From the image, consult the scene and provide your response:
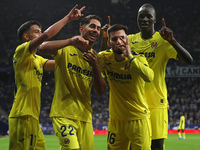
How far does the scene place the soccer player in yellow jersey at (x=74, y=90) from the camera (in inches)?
162

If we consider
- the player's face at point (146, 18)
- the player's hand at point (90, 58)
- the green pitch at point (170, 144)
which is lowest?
the green pitch at point (170, 144)

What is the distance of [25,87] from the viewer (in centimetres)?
495

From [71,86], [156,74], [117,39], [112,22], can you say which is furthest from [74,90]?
[112,22]

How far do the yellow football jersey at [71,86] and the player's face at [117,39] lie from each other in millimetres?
477

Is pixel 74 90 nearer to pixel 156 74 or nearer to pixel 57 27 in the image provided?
pixel 57 27

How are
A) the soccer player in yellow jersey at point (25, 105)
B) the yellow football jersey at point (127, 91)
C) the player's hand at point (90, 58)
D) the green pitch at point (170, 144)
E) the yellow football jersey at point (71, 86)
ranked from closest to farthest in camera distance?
the player's hand at point (90, 58), the yellow football jersey at point (71, 86), the yellow football jersey at point (127, 91), the soccer player in yellow jersey at point (25, 105), the green pitch at point (170, 144)

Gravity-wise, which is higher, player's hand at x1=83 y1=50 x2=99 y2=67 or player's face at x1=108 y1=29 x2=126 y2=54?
player's face at x1=108 y1=29 x2=126 y2=54

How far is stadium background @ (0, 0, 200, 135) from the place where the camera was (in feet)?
98.3

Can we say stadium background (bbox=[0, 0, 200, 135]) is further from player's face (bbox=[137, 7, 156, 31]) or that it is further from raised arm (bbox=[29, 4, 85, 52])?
raised arm (bbox=[29, 4, 85, 52])

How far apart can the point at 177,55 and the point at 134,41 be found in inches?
30.8

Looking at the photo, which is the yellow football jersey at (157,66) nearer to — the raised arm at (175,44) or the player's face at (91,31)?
the raised arm at (175,44)

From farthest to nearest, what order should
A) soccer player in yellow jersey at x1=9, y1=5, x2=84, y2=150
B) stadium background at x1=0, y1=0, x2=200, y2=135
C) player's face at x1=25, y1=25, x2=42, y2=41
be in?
stadium background at x1=0, y1=0, x2=200, y2=135, player's face at x1=25, y1=25, x2=42, y2=41, soccer player in yellow jersey at x1=9, y1=5, x2=84, y2=150

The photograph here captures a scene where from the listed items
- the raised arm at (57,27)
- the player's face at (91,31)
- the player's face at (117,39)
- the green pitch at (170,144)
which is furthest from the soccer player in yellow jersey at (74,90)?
the green pitch at (170,144)

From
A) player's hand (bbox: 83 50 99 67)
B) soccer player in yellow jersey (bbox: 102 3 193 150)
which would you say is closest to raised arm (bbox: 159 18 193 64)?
soccer player in yellow jersey (bbox: 102 3 193 150)
